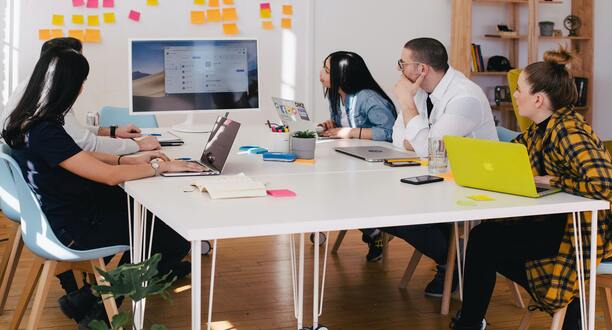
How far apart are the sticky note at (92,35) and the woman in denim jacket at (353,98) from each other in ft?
6.66

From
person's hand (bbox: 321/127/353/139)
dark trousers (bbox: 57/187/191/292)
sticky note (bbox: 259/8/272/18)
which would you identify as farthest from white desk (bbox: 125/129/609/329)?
sticky note (bbox: 259/8/272/18)

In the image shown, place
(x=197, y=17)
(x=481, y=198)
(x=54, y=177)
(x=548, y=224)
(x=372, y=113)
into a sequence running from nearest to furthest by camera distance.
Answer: (x=481, y=198)
(x=548, y=224)
(x=54, y=177)
(x=372, y=113)
(x=197, y=17)

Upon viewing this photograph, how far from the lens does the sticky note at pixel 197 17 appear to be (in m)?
5.78

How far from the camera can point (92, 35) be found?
5.56 meters

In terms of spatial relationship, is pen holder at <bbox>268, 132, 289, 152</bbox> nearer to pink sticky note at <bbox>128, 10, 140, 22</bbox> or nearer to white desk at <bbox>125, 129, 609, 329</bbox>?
white desk at <bbox>125, 129, 609, 329</bbox>

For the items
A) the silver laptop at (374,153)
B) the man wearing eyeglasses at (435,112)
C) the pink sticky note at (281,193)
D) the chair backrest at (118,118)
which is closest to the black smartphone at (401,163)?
the silver laptop at (374,153)

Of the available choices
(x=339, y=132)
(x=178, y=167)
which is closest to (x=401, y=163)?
(x=178, y=167)

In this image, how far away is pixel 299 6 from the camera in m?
6.09

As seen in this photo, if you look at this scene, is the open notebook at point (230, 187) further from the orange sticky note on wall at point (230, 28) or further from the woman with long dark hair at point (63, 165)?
the orange sticky note on wall at point (230, 28)

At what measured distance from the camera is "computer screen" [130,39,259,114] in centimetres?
404

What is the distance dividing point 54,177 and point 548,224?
5.16 feet

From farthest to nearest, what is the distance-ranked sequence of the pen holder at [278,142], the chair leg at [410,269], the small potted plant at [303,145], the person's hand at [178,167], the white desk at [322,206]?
the chair leg at [410,269]
the pen holder at [278,142]
the small potted plant at [303,145]
the person's hand at [178,167]
the white desk at [322,206]

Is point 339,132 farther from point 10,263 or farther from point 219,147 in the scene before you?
point 10,263

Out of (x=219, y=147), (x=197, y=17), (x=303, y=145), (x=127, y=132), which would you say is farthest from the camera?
(x=197, y=17)
